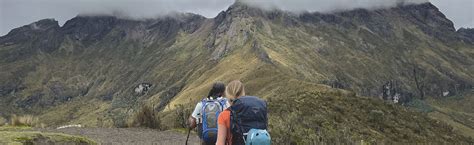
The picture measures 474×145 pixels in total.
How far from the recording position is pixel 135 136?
1948 centimetres

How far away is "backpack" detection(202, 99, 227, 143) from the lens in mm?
9062

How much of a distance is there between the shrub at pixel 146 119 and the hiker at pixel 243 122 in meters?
16.2

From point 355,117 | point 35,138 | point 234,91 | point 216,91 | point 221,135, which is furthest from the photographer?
point 355,117

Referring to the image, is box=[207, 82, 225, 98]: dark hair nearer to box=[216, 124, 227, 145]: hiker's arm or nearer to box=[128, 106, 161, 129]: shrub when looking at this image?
box=[216, 124, 227, 145]: hiker's arm

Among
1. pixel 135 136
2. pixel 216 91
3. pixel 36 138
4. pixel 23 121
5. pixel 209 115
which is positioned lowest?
pixel 135 136

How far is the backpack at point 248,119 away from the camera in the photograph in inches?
290

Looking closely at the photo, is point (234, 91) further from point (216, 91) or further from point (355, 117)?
point (355, 117)

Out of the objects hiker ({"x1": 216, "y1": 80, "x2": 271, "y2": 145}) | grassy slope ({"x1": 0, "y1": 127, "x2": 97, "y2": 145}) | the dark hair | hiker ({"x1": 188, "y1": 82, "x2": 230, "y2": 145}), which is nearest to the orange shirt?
hiker ({"x1": 216, "y1": 80, "x2": 271, "y2": 145})

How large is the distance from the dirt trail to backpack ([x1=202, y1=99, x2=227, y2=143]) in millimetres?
8498

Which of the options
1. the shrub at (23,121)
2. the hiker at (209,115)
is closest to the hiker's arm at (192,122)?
the hiker at (209,115)

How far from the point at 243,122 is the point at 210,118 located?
1.77 meters

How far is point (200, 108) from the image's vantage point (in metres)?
9.45

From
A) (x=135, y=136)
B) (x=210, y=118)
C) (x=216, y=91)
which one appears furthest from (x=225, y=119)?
(x=135, y=136)

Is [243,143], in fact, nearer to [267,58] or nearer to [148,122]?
[148,122]
